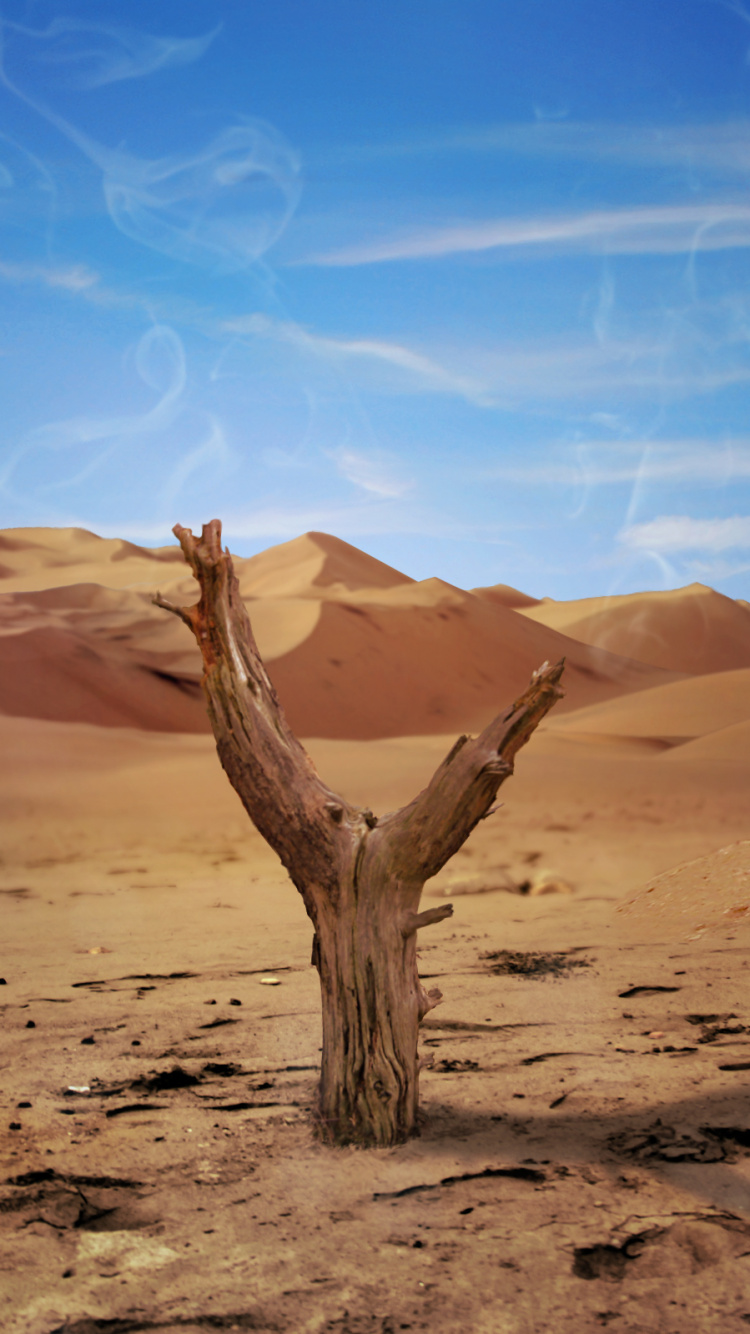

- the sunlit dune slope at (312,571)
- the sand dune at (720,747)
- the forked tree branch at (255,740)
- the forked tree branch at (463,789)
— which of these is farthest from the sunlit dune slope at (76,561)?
the forked tree branch at (463,789)

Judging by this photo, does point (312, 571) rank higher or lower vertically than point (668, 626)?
higher

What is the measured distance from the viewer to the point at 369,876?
3.03 metres

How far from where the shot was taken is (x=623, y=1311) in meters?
2.16

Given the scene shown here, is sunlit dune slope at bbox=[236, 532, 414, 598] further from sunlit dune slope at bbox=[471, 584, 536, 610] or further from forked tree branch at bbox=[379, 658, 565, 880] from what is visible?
forked tree branch at bbox=[379, 658, 565, 880]

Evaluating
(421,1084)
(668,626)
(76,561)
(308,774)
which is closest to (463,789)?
(308,774)

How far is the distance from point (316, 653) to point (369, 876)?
23.7 metres

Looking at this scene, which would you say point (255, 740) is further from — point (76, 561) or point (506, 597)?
point (506, 597)

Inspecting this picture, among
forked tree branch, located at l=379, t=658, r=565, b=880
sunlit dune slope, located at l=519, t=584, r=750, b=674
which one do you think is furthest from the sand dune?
sunlit dune slope, located at l=519, t=584, r=750, b=674

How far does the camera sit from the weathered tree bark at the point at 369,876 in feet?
9.74

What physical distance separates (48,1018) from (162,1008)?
0.53 metres

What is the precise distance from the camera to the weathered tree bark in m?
2.97

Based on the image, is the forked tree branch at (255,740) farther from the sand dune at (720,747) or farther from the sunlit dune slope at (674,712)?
the sunlit dune slope at (674,712)

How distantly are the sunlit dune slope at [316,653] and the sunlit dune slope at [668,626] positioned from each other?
6840 millimetres

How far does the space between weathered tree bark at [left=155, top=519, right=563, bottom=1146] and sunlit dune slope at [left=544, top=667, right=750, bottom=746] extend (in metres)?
18.3
